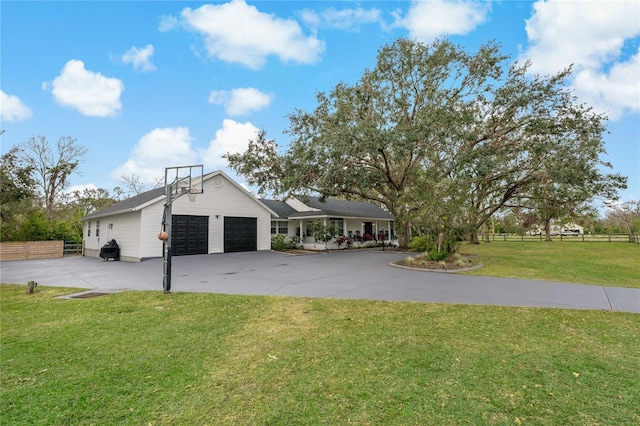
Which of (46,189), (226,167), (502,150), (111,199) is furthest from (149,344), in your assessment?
(111,199)

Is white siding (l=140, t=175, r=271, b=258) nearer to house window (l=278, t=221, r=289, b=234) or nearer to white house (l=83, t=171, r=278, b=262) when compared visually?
white house (l=83, t=171, r=278, b=262)

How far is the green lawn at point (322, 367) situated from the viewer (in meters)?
2.62

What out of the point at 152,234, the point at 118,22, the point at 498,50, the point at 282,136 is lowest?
the point at 152,234

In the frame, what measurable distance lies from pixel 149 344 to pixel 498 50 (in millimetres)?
20749

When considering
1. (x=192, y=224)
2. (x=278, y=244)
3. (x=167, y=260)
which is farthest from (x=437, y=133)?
(x=192, y=224)

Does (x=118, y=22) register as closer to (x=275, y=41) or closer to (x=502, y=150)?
(x=275, y=41)

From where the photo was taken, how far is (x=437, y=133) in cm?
1511

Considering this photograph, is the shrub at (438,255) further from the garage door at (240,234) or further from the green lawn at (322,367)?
the garage door at (240,234)

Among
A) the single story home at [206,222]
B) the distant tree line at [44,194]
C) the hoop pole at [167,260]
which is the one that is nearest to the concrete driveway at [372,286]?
the hoop pole at [167,260]

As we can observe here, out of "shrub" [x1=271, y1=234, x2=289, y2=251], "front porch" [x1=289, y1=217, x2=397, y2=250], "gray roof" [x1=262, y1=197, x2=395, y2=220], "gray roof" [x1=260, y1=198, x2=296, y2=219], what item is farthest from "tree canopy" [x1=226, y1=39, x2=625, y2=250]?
"front porch" [x1=289, y1=217, x2=397, y2=250]

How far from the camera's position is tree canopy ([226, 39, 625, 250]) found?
15.3 meters

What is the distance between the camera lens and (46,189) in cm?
2827

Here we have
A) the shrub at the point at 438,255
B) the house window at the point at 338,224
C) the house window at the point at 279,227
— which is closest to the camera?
the shrub at the point at 438,255

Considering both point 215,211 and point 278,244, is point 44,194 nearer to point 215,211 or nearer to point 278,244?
point 215,211
